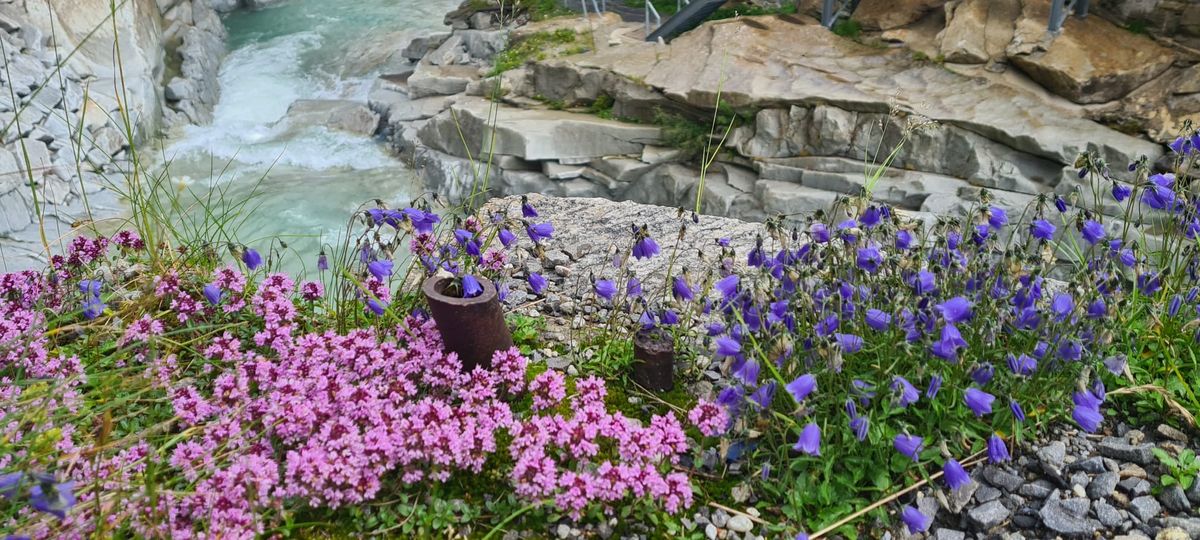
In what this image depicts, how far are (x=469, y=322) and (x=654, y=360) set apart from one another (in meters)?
0.61

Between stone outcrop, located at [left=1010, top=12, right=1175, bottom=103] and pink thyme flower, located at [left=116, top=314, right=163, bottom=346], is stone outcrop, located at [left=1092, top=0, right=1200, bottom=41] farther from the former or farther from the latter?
pink thyme flower, located at [left=116, top=314, right=163, bottom=346]

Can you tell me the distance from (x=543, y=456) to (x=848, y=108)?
5.77 meters

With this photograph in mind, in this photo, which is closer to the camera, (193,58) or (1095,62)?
(1095,62)

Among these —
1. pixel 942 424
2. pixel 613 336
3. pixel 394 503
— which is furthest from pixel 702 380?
pixel 394 503

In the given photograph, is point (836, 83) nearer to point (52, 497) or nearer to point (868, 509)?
point (868, 509)

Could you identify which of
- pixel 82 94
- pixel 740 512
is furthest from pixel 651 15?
pixel 740 512

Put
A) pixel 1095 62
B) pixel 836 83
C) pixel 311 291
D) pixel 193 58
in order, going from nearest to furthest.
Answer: pixel 311 291 < pixel 1095 62 < pixel 836 83 < pixel 193 58

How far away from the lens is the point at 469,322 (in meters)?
2.41

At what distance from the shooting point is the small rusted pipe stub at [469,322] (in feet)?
7.77

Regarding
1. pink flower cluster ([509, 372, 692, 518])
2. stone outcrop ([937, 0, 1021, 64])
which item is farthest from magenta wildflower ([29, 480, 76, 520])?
stone outcrop ([937, 0, 1021, 64])

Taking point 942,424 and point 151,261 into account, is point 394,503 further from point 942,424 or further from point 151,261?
point 151,261

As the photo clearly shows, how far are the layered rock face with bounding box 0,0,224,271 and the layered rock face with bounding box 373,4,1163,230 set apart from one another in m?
2.93

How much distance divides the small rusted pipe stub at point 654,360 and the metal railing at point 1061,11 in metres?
6.17

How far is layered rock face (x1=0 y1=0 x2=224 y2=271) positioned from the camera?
689cm
